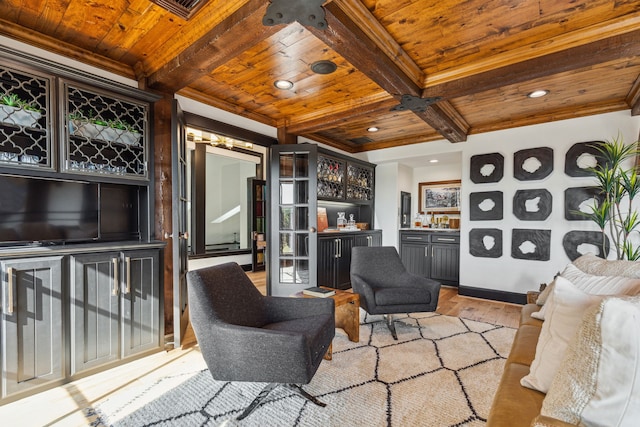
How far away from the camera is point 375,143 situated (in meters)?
5.36

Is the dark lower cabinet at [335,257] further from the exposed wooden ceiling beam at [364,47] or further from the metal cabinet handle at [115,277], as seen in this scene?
the metal cabinet handle at [115,277]

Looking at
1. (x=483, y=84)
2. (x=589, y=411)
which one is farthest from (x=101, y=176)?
(x=483, y=84)

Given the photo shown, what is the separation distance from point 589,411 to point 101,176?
2.95 m

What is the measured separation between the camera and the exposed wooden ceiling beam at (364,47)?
1.82 metres

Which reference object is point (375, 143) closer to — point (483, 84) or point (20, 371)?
point (483, 84)

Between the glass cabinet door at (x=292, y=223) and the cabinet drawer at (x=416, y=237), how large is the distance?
212 cm

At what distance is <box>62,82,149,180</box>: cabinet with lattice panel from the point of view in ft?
7.18

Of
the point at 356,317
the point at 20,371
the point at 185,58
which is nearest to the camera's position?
the point at 20,371

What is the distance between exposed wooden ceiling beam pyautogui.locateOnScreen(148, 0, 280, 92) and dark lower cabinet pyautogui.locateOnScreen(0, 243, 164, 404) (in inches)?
54.4

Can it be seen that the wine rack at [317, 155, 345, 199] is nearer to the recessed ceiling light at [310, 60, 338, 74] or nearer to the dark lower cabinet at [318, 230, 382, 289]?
the dark lower cabinet at [318, 230, 382, 289]

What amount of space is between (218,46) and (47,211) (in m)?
1.73

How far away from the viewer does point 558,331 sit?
122cm

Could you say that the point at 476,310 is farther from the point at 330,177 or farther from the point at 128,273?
the point at 128,273

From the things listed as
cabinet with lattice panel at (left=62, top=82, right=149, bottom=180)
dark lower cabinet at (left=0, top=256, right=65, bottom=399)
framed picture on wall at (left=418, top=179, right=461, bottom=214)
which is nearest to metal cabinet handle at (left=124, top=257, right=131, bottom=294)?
dark lower cabinet at (left=0, top=256, right=65, bottom=399)
